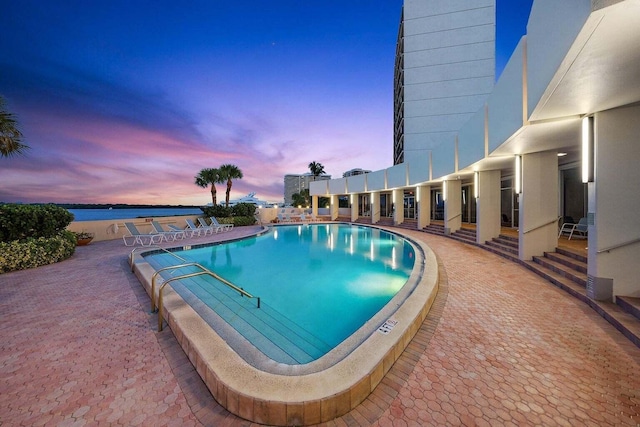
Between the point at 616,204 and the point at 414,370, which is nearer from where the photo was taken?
the point at 414,370

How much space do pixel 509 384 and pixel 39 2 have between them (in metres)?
24.6

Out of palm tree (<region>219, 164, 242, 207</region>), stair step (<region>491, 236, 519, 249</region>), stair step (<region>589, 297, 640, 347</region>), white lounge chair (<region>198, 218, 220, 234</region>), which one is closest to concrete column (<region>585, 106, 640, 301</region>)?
stair step (<region>589, 297, 640, 347</region>)

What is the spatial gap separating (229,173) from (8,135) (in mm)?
18129

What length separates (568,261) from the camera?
579cm

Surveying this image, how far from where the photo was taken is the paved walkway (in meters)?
2.00

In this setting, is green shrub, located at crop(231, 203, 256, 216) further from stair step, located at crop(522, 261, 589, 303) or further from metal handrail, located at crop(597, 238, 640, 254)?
metal handrail, located at crop(597, 238, 640, 254)

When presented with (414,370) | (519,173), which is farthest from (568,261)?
(414,370)

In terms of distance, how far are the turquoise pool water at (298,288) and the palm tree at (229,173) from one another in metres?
14.8

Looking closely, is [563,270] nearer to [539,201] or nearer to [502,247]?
[539,201]

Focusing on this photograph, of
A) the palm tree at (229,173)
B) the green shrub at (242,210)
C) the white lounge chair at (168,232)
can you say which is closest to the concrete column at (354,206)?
the green shrub at (242,210)

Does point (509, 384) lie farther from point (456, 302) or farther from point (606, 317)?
point (606, 317)

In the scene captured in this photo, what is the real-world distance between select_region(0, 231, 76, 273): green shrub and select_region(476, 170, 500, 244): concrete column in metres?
15.7

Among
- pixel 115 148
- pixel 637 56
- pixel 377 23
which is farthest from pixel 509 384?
pixel 377 23

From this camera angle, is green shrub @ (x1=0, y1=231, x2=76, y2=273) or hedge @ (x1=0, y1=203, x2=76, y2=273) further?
hedge @ (x1=0, y1=203, x2=76, y2=273)
